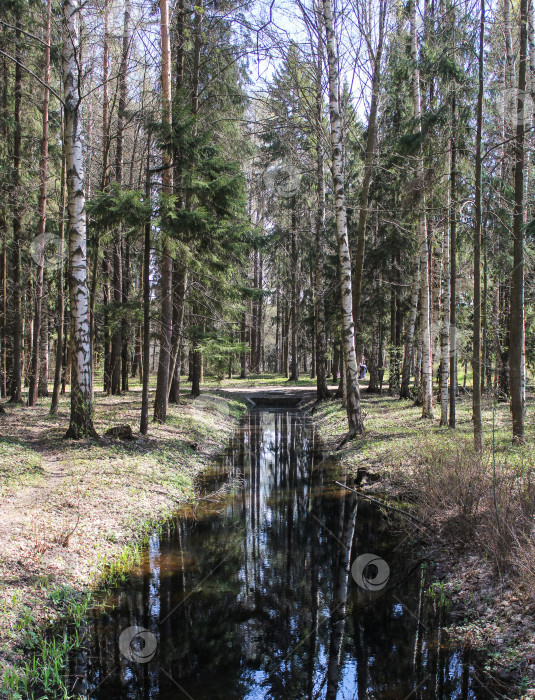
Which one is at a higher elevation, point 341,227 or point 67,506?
point 341,227

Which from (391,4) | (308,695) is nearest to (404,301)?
(391,4)

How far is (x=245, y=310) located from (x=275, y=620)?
1042 cm

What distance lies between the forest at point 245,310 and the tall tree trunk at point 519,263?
61mm

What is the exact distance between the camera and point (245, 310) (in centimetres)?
1474

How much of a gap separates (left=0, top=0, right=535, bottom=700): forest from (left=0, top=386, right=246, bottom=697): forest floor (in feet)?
0.11

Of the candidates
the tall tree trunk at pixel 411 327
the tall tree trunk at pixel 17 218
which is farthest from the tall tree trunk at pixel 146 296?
the tall tree trunk at pixel 411 327

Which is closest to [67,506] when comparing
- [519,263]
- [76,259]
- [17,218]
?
[76,259]

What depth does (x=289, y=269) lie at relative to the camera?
104 ft

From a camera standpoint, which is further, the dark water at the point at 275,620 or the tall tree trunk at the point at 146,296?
the tall tree trunk at the point at 146,296

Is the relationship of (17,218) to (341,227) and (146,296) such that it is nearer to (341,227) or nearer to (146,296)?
(146,296)

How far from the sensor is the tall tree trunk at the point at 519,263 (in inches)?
357

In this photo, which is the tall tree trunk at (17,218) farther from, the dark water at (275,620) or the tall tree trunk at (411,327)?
the tall tree trunk at (411,327)

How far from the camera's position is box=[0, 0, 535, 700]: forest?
5.06m

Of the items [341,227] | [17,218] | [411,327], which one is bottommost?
[411,327]
